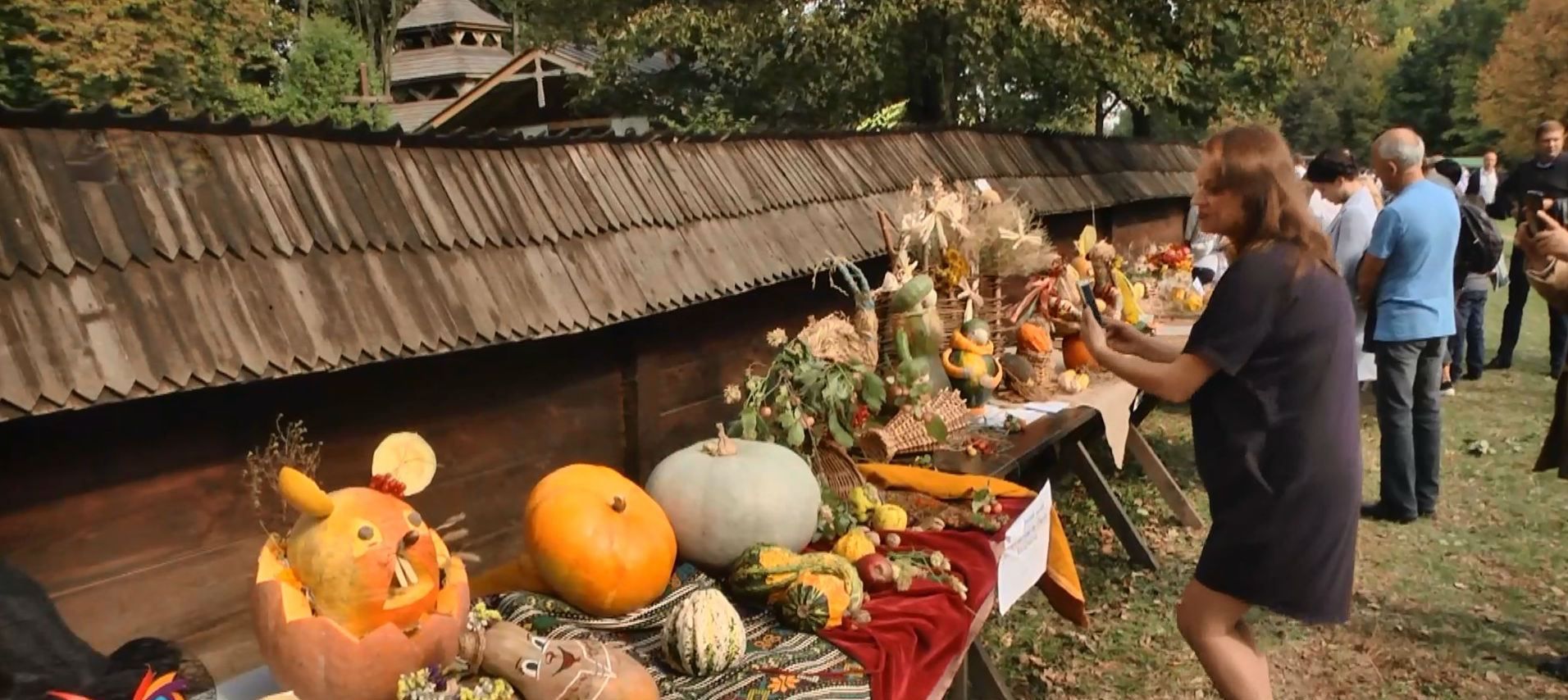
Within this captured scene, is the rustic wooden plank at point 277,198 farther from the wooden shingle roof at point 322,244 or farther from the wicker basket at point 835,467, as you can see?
the wicker basket at point 835,467

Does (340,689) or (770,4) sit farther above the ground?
(770,4)

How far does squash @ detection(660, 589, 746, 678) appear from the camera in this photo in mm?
2035

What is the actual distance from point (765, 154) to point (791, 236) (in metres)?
0.48

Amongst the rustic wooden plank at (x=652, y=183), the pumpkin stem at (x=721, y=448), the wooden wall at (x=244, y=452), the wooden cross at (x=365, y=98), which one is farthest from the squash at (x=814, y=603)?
the wooden cross at (x=365, y=98)

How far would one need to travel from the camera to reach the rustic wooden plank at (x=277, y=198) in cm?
259

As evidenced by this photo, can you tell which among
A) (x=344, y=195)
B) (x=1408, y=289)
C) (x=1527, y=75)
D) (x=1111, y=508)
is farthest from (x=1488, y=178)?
(x=1527, y=75)

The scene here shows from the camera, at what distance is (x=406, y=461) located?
71.6 inches

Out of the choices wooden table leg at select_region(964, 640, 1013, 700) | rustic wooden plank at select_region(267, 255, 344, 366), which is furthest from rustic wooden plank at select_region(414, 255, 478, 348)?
wooden table leg at select_region(964, 640, 1013, 700)

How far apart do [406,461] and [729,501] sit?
87 cm

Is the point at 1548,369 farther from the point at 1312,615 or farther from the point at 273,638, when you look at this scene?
the point at 273,638

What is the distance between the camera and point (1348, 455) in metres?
2.70

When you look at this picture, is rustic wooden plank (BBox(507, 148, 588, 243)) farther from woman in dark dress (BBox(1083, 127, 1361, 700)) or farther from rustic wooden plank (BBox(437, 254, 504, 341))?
woman in dark dress (BBox(1083, 127, 1361, 700))

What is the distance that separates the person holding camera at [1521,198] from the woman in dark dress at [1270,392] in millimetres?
4358

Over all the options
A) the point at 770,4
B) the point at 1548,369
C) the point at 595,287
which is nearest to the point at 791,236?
the point at 595,287
